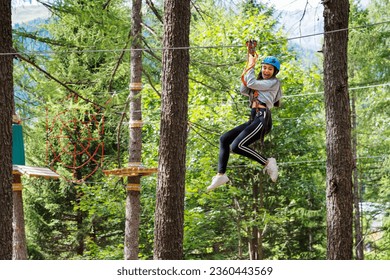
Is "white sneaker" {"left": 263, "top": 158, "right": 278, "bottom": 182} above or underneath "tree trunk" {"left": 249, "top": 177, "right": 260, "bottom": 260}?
above

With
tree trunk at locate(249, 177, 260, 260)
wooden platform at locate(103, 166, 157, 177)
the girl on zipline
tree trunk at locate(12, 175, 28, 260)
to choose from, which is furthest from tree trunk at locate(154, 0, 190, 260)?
tree trunk at locate(249, 177, 260, 260)

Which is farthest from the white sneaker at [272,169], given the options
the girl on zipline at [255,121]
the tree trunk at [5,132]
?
the tree trunk at [5,132]

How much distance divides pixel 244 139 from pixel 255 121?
23 cm

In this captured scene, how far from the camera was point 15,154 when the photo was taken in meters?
11.6

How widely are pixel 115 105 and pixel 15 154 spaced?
11.8 feet

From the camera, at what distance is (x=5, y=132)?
7.77 metres

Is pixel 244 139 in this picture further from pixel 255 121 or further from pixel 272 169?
pixel 272 169

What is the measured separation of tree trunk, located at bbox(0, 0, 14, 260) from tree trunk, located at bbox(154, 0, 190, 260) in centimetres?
155

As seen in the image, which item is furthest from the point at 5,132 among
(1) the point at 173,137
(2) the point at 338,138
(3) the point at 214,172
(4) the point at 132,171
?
(3) the point at 214,172

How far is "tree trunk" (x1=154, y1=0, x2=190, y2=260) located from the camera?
818 cm

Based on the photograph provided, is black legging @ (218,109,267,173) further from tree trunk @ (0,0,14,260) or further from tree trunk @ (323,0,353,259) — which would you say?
tree trunk @ (0,0,14,260)

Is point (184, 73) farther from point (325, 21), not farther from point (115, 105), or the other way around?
point (115, 105)
